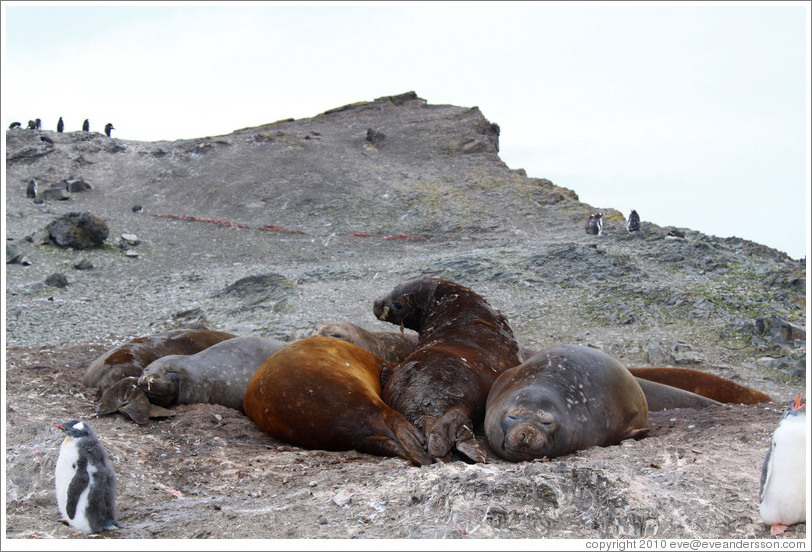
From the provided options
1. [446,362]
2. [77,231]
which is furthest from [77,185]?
[446,362]

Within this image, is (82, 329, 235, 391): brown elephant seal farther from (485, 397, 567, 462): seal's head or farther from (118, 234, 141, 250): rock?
(118, 234, 141, 250): rock

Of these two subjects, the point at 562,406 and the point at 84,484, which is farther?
the point at 562,406

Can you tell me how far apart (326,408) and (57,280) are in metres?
11.1

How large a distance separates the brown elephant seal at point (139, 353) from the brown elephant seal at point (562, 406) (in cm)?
363

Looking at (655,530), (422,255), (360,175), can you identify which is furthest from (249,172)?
(655,530)

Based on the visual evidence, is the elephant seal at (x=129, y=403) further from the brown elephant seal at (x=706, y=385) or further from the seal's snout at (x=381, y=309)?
the brown elephant seal at (x=706, y=385)

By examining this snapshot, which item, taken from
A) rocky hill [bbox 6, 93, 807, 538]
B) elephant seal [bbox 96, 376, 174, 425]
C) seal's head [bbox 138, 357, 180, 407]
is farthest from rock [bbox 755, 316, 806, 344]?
elephant seal [bbox 96, 376, 174, 425]

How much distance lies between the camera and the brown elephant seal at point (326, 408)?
A: 5160 millimetres

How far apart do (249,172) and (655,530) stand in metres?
23.5

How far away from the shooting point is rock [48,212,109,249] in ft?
55.3

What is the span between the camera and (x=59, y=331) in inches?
450

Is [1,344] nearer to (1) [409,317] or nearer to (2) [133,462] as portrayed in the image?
(2) [133,462]

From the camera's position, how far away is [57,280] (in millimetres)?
14383

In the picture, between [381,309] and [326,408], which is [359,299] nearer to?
[381,309]
